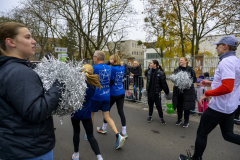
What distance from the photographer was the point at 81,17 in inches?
584

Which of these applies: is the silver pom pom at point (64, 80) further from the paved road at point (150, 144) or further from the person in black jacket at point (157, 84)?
the person in black jacket at point (157, 84)

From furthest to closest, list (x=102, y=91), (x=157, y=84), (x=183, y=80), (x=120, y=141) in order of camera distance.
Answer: (x=157, y=84)
(x=183, y=80)
(x=102, y=91)
(x=120, y=141)

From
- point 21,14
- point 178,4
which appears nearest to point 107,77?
point 178,4

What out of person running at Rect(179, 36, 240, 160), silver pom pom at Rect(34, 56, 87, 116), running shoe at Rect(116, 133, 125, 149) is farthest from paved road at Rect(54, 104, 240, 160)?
silver pom pom at Rect(34, 56, 87, 116)

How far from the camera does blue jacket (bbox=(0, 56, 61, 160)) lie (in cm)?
124

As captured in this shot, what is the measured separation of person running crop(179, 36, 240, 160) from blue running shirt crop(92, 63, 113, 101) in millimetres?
1945

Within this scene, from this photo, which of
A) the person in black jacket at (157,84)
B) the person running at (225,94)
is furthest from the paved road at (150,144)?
the person running at (225,94)

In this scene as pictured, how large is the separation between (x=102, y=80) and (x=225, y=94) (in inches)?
88.3

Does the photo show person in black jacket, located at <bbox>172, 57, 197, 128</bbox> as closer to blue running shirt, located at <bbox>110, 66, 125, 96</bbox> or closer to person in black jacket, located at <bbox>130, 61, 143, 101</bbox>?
blue running shirt, located at <bbox>110, 66, 125, 96</bbox>

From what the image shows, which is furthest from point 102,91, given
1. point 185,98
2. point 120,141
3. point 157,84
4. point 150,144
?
point 185,98

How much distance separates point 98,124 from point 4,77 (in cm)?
402

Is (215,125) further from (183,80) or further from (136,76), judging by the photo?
(136,76)

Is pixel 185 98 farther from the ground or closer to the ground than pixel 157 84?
closer to the ground

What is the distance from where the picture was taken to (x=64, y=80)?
1553mm
